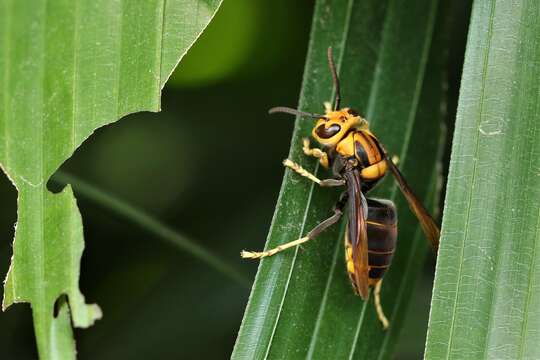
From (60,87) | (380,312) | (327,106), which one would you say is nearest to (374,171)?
(327,106)

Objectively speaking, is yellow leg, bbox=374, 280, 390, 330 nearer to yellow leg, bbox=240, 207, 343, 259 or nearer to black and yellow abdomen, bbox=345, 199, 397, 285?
black and yellow abdomen, bbox=345, 199, 397, 285

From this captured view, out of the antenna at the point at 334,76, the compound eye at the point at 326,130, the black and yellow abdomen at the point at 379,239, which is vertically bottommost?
the black and yellow abdomen at the point at 379,239

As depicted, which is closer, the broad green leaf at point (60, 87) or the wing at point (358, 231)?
the broad green leaf at point (60, 87)

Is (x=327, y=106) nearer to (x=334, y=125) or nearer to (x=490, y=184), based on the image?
(x=334, y=125)

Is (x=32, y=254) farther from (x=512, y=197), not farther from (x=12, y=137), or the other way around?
(x=512, y=197)

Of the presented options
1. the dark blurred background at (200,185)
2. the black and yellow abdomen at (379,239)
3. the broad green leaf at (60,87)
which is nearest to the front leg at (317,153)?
the black and yellow abdomen at (379,239)

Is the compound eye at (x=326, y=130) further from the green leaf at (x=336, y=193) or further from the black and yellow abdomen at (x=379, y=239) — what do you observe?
the black and yellow abdomen at (x=379, y=239)

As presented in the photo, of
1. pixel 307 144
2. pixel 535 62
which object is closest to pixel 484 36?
pixel 535 62

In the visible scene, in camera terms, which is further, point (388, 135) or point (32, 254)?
point (388, 135)
